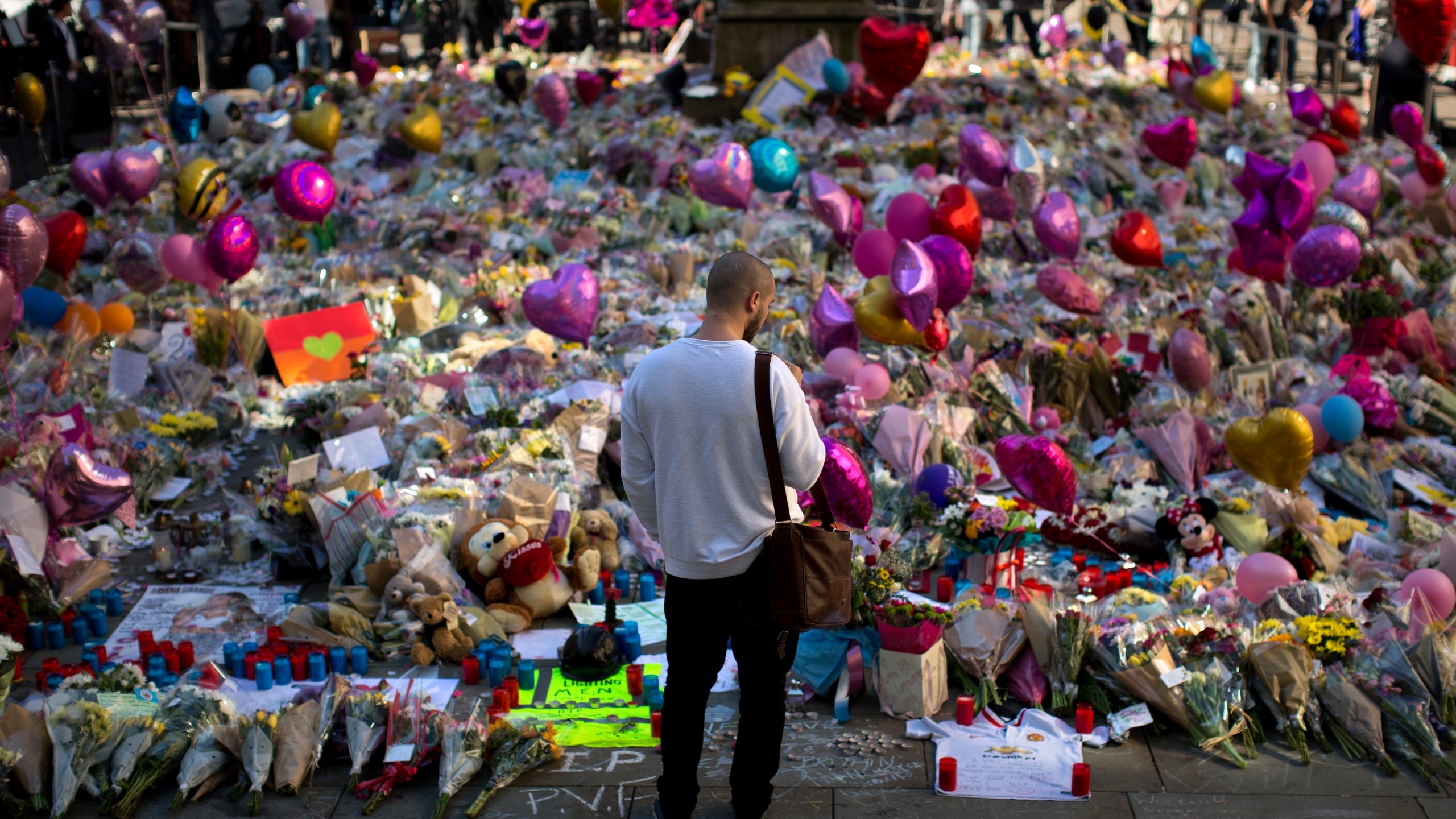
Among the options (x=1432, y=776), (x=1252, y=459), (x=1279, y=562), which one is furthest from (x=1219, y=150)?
(x=1432, y=776)

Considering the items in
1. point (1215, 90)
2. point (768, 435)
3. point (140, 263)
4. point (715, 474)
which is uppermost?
point (768, 435)

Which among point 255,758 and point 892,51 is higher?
point 892,51

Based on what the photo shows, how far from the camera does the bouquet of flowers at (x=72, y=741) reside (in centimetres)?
346

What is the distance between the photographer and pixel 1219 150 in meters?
12.7

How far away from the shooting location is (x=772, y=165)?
8898mm

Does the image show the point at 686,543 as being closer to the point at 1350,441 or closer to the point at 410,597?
the point at 410,597

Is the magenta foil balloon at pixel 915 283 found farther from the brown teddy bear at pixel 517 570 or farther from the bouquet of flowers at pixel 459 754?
the bouquet of flowers at pixel 459 754

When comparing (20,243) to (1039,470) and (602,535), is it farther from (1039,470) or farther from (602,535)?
(1039,470)

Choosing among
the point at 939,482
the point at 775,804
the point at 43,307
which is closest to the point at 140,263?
the point at 43,307

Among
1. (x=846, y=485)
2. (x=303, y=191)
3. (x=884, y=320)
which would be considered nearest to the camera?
(x=846, y=485)

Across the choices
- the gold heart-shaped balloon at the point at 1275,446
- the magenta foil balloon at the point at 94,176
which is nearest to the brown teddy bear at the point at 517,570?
the gold heart-shaped balloon at the point at 1275,446

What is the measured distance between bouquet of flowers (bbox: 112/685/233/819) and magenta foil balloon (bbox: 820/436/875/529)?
1907 mm

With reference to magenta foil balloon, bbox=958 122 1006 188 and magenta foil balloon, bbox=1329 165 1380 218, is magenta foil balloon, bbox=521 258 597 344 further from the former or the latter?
magenta foil balloon, bbox=1329 165 1380 218

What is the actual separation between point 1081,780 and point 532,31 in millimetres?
14404
